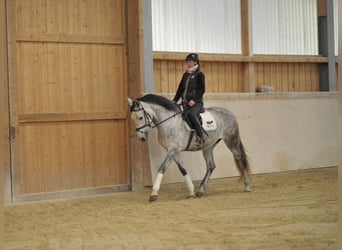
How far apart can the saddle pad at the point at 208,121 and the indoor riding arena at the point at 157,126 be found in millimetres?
856

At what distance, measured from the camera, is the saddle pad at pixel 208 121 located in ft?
25.5

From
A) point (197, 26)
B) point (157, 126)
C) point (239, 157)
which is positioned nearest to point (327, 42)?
point (197, 26)

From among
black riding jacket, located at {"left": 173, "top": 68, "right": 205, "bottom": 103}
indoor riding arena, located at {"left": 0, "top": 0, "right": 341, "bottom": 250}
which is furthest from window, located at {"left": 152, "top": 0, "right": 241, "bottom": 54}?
black riding jacket, located at {"left": 173, "top": 68, "right": 205, "bottom": 103}

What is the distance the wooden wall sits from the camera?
946cm

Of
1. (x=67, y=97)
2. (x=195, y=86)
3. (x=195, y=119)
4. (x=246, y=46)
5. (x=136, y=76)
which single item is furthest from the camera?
(x=246, y=46)

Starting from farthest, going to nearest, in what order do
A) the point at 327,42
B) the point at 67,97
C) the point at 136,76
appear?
the point at 327,42 < the point at 136,76 < the point at 67,97

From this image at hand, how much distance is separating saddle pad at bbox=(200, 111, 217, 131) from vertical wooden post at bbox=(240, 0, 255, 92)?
8.73 feet

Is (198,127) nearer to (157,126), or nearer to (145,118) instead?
(157,126)

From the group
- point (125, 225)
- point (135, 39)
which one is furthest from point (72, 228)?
point (135, 39)

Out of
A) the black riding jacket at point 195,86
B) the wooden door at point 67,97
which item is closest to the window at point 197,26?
the wooden door at point 67,97

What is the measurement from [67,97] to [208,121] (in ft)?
7.36

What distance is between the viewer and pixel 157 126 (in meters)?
7.59

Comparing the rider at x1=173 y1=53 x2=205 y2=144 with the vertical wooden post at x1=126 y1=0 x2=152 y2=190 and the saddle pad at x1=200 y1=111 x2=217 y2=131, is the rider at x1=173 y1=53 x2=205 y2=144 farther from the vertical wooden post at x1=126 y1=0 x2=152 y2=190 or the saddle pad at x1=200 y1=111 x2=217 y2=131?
the vertical wooden post at x1=126 y1=0 x2=152 y2=190

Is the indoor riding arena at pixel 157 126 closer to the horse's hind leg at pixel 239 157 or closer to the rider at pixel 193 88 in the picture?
the horse's hind leg at pixel 239 157
